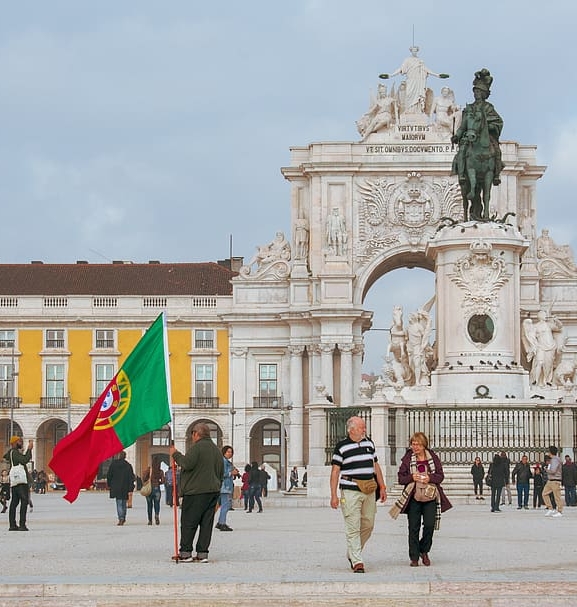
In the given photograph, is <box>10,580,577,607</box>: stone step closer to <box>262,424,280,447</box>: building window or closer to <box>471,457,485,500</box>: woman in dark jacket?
<box>471,457,485,500</box>: woman in dark jacket

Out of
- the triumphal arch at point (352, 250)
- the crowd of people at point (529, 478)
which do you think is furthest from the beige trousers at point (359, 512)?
the triumphal arch at point (352, 250)

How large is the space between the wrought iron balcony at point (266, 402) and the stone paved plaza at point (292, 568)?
181 ft

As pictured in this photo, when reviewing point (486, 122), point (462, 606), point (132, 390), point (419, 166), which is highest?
point (419, 166)

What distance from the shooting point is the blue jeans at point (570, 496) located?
3231 centimetres

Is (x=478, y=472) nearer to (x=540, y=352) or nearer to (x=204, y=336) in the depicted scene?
(x=540, y=352)

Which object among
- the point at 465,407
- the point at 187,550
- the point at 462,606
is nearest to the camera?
the point at 462,606

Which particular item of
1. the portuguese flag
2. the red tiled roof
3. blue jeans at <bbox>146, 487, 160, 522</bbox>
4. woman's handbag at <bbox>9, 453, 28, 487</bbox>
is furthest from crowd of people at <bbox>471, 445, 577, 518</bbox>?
the red tiled roof

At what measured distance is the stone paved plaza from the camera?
13977 millimetres

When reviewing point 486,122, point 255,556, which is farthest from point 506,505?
point 255,556

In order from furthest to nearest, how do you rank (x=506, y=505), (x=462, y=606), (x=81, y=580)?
(x=506, y=505) → (x=81, y=580) → (x=462, y=606)

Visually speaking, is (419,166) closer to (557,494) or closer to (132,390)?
(557,494)

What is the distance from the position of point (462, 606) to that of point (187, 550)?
4316 millimetres

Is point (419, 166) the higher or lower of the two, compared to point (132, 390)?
higher

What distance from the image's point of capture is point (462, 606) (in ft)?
44.6
